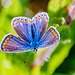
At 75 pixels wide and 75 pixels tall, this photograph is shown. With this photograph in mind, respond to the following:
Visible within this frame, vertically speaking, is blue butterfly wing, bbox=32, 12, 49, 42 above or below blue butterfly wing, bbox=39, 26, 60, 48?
above

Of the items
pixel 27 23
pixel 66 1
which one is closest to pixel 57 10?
pixel 66 1

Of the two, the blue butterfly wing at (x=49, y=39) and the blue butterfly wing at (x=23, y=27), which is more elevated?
the blue butterfly wing at (x=23, y=27)

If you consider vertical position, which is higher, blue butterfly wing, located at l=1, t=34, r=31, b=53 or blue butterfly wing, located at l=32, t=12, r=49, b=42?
blue butterfly wing, located at l=32, t=12, r=49, b=42

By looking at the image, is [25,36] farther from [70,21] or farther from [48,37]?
[70,21]
